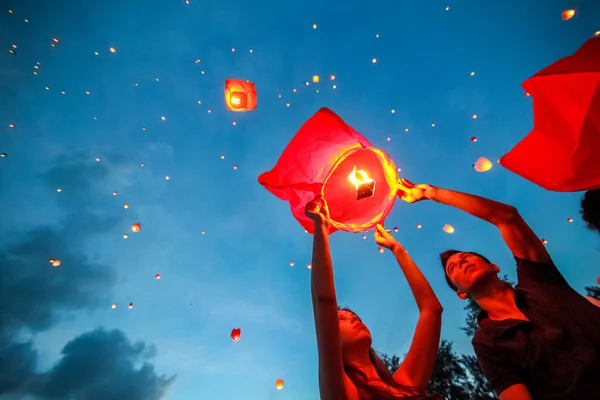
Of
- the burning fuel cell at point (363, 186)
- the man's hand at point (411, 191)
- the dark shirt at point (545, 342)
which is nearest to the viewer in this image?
the dark shirt at point (545, 342)

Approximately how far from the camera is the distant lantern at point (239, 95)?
586cm

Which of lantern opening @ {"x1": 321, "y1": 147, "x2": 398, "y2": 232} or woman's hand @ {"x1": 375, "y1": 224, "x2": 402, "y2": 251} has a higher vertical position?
lantern opening @ {"x1": 321, "y1": 147, "x2": 398, "y2": 232}

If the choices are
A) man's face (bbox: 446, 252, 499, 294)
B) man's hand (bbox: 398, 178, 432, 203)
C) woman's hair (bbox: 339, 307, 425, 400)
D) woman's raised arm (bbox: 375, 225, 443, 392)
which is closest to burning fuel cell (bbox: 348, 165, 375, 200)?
man's hand (bbox: 398, 178, 432, 203)

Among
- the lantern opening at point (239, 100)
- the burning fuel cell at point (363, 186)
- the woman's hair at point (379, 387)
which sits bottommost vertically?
the woman's hair at point (379, 387)

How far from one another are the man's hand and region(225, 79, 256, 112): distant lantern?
386cm

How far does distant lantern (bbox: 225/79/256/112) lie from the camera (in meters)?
5.86

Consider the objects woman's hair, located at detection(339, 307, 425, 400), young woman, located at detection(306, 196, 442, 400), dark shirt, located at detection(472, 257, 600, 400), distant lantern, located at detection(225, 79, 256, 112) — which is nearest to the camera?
young woman, located at detection(306, 196, 442, 400)

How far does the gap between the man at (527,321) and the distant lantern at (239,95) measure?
4.10 metres

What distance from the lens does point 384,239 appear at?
3.46 metres

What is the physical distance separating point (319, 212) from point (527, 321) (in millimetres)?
2048

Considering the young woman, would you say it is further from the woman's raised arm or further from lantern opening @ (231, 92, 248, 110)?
lantern opening @ (231, 92, 248, 110)

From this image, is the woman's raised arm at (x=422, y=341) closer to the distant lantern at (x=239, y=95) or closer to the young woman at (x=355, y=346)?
the young woman at (x=355, y=346)

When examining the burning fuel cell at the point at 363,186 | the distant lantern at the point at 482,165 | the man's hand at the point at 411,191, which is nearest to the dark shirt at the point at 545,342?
the man's hand at the point at 411,191

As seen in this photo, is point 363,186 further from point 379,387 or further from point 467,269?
point 379,387
